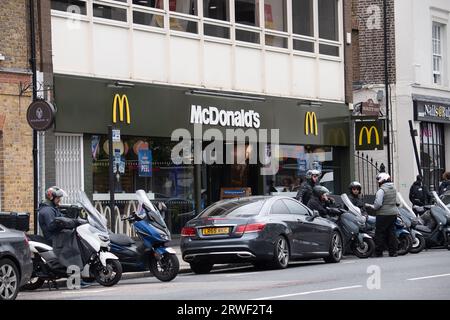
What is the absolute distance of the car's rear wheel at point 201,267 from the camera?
20.3 metres

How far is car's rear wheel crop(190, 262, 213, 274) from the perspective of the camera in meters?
20.3

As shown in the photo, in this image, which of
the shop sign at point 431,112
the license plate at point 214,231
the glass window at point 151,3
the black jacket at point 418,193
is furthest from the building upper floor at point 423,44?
→ the license plate at point 214,231

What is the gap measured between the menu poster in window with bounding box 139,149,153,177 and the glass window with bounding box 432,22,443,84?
1483 centimetres

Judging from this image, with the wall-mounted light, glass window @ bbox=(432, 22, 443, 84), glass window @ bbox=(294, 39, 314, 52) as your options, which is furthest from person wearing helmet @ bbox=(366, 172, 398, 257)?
glass window @ bbox=(432, 22, 443, 84)

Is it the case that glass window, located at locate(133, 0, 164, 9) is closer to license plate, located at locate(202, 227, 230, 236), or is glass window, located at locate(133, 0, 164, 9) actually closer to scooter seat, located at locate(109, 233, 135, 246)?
license plate, located at locate(202, 227, 230, 236)

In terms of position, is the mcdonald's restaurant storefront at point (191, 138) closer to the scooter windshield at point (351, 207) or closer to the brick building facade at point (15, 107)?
the brick building facade at point (15, 107)

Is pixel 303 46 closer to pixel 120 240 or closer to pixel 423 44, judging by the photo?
pixel 423 44

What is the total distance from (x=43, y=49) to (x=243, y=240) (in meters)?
7.02

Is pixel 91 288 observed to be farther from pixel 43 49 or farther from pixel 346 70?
pixel 346 70

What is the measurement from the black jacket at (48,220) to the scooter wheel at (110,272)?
93 cm

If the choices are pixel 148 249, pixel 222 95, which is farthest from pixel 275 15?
pixel 148 249

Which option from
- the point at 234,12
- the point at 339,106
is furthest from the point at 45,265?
the point at 339,106

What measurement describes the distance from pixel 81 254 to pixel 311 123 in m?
16.3
